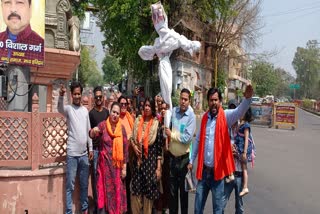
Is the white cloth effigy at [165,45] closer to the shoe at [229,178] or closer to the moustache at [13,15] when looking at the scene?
the shoe at [229,178]

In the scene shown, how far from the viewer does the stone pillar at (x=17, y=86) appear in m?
10.2

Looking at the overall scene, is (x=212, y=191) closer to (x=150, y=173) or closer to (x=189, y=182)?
(x=189, y=182)

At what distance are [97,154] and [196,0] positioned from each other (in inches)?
843

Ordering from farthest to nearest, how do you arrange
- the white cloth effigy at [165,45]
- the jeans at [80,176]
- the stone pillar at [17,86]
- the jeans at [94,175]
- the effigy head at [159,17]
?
the stone pillar at [17,86] → the effigy head at [159,17] → the white cloth effigy at [165,45] → the jeans at [94,175] → the jeans at [80,176]

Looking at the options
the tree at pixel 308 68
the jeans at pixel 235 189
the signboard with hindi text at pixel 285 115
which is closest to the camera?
the jeans at pixel 235 189

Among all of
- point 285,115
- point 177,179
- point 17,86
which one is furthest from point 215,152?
point 285,115

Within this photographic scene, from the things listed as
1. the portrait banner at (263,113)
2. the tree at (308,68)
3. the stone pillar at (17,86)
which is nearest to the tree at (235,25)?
the portrait banner at (263,113)

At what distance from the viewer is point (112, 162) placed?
521 centimetres

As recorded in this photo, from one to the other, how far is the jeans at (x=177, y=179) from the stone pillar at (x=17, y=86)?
6550 mm

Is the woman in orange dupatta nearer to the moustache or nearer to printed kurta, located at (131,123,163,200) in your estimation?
printed kurta, located at (131,123,163,200)

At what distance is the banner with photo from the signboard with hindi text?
49.2 feet

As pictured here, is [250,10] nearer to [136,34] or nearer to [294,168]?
[136,34]

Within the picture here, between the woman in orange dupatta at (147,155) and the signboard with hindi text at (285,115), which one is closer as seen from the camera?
the woman in orange dupatta at (147,155)

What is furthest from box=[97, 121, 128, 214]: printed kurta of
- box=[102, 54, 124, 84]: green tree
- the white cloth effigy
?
box=[102, 54, 124, 84]: green tree
